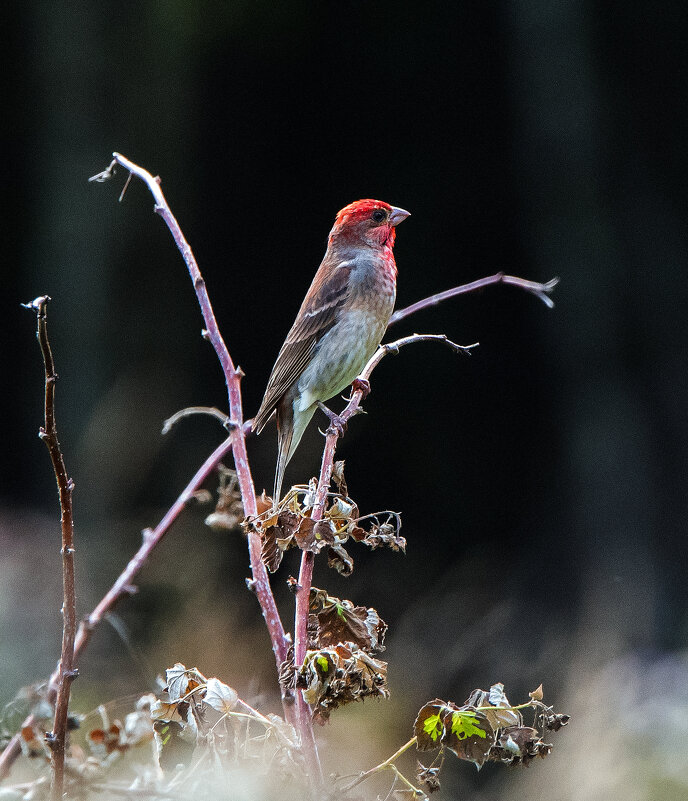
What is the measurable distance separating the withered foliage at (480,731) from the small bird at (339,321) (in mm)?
1748

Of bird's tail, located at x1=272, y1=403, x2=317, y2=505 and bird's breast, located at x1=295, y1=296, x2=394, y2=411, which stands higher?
bird's breast, located at x1=295, y1=296, x2=394, y2=411

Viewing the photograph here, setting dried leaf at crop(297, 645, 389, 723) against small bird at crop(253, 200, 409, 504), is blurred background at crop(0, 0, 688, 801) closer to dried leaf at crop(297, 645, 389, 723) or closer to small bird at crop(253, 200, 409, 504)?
small bird at crop(253, 200, 409, 504)

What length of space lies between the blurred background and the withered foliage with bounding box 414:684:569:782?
4426mm

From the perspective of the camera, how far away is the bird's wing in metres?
2.81

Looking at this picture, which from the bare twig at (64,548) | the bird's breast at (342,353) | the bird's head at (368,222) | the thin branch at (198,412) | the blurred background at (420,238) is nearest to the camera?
the bare twig at (64,548)

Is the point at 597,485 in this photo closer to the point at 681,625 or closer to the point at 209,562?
the point at 681,625

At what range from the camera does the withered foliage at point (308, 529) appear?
0.94 meters

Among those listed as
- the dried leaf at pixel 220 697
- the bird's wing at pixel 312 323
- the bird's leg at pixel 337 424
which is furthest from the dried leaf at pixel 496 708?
the bird's wing at pixel 312 323

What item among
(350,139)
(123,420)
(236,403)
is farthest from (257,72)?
(236,403)

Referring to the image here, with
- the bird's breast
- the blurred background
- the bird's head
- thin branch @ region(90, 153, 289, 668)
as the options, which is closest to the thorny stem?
thin branch @ region(90, 153, 289, 668)

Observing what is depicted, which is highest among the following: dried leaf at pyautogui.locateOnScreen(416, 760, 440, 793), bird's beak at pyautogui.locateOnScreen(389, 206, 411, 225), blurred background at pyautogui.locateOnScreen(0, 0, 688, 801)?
blurred background at pyautogui.locateOnScreen(0, 0, 688, 801)

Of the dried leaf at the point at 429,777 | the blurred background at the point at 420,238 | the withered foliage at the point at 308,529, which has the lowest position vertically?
the dried leaf at the point at 429,777

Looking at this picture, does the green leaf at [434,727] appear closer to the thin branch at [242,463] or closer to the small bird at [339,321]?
the thin branch at [242,463]

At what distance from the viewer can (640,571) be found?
5547 mm
